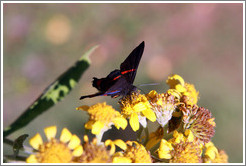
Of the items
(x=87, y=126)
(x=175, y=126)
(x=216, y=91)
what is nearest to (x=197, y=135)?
(x=175, y=126)

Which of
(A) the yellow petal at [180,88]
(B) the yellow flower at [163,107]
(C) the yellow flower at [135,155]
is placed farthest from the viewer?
Result: (A) the yellow petal at [180,88]

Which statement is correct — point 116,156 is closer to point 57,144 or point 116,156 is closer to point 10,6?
point 57,144

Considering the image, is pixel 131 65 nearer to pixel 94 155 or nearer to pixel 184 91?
pixel 184 91

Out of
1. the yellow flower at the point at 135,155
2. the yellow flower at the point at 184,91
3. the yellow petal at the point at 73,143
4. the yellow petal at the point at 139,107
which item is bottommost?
the yellow flower at the point at 135,155

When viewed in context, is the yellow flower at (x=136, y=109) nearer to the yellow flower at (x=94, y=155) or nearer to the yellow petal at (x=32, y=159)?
the yellow flower at (x=94, y=155)

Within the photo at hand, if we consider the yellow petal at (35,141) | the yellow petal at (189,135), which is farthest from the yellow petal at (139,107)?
the yellow petal at (35,141)

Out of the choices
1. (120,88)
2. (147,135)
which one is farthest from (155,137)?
(120,88)
